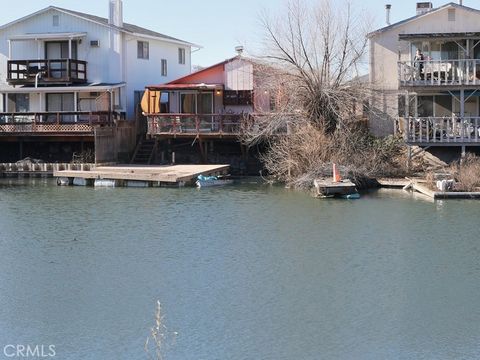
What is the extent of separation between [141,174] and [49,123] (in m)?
8.73

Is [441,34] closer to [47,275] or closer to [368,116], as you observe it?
[368,116]

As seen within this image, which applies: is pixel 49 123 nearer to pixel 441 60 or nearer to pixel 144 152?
pixel 144 152

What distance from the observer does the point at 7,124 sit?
140ft

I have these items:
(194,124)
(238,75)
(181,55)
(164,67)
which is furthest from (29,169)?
(181,55)

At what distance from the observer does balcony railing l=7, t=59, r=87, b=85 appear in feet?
147

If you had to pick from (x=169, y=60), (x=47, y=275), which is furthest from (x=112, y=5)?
(x=47, y=275)

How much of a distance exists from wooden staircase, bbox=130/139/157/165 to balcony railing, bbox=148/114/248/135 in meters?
1.51

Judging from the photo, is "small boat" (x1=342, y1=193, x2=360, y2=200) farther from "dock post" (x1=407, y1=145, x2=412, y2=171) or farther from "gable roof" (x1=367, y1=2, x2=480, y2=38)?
"gable roof" (x1=367, y1=2, x2=480, y2=38)

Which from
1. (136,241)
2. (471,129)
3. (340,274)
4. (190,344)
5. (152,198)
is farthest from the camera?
(471,129)

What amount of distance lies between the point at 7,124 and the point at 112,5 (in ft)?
32.2

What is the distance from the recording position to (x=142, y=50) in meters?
48.5

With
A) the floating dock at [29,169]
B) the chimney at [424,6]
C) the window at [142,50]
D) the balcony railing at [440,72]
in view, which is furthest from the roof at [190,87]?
the chimney at [424,6]

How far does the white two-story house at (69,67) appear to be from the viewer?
45000 millimetres

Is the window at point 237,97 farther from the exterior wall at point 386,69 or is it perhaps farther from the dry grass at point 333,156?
the exterior wall at point 386,69
